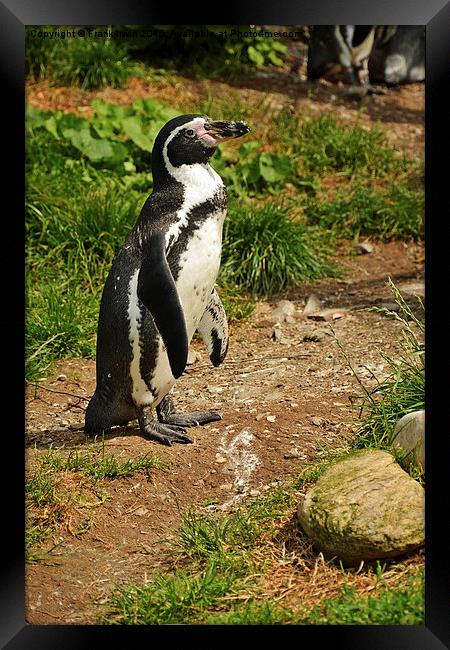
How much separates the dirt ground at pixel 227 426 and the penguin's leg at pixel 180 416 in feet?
0.11

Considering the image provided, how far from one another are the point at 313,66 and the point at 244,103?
561 mm

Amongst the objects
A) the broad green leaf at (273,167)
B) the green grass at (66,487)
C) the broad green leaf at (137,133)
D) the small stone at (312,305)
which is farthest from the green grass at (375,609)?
the broad green leaf at (137,133)

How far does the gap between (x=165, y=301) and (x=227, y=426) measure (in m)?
0.52

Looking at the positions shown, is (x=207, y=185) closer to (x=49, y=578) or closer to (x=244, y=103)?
(x=49, y=578)

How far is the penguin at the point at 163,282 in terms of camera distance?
2.73 m

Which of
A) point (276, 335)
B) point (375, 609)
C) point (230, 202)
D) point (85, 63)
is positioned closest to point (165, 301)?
point (375, 609)

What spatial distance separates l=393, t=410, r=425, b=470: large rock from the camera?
2.52m

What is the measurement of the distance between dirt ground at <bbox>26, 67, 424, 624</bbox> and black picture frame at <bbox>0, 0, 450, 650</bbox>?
9cm

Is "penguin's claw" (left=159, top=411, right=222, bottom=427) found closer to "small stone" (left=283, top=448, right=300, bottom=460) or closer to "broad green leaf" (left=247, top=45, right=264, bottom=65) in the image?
"small stone" (left=283, top=448, right=300, bottom=460)

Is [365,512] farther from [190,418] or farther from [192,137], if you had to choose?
[192,137]

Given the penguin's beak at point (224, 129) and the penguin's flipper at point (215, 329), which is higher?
the penguin's beak at point (224, 129)

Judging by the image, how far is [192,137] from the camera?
2738mm

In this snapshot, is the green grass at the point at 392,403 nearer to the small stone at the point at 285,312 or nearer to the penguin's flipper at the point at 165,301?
the penguin's flipper at the point at 165,301

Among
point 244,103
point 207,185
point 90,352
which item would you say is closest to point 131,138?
point 244,103
